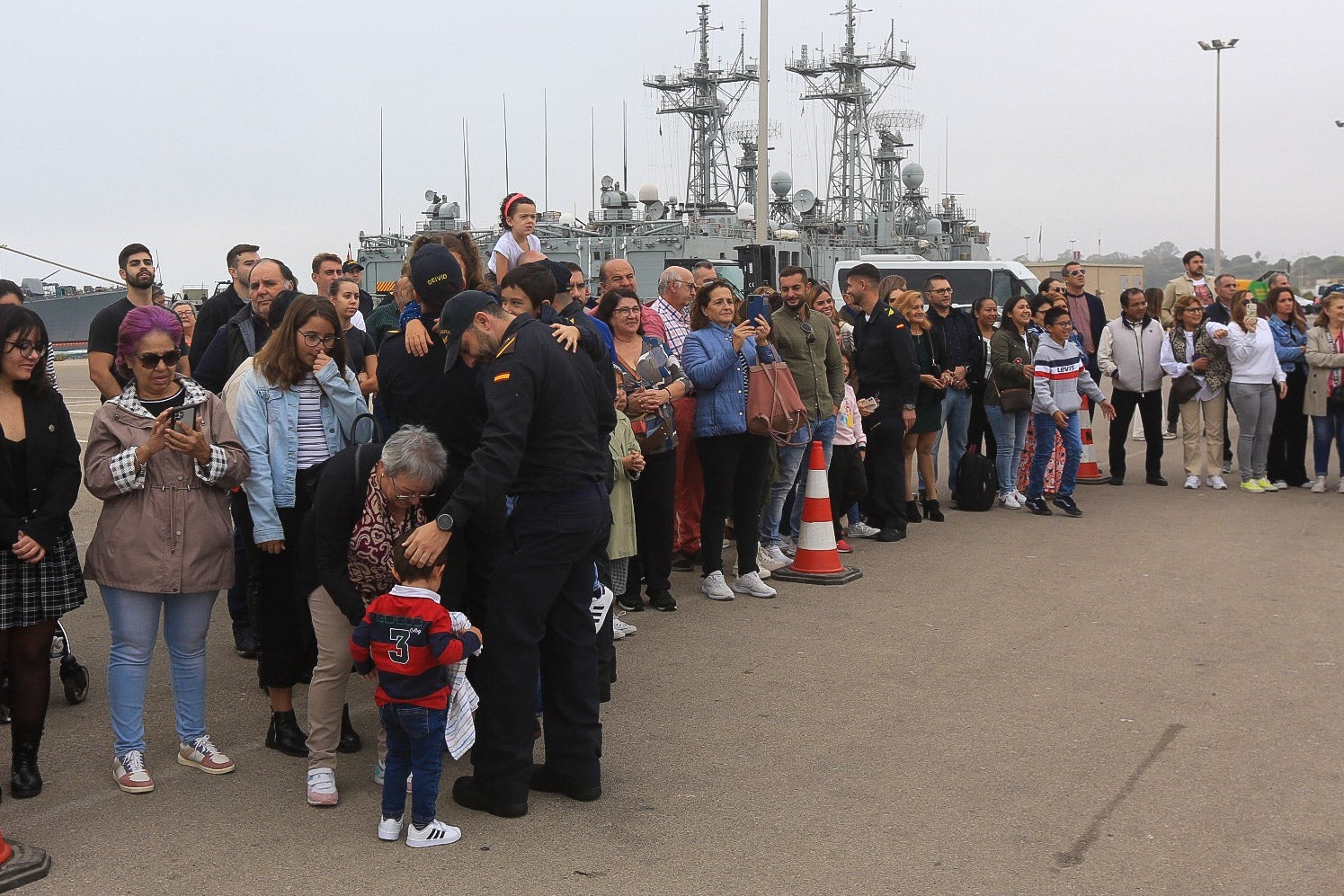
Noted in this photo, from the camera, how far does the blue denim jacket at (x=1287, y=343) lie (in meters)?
12.7

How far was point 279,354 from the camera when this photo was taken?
5.47 m

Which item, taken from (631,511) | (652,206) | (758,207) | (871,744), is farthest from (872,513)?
(652,206)

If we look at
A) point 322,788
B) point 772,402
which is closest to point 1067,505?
point 772,402

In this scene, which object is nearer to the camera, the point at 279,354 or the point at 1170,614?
the point at 279,354

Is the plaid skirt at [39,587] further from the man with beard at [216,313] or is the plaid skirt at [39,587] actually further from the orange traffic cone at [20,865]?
the man with beard at [216,313]

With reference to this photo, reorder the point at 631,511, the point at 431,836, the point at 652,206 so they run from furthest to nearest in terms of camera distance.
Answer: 1. the point at 652,206
2. the point at 631,511
3. the point at 431,836

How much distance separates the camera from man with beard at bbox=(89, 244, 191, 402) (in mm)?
6793

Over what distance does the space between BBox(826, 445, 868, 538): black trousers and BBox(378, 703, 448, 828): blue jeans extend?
5684 mm

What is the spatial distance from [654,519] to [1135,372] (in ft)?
23.4

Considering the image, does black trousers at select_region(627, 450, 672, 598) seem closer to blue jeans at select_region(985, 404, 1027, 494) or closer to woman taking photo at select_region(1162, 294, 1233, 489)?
blue jeans at select_region(985, 404, 1027, 494)

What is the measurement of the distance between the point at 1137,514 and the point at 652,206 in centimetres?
3341

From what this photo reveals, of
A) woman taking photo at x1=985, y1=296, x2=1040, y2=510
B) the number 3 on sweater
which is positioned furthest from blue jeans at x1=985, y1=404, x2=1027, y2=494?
the number 3 on sweater

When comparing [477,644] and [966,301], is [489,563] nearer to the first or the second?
[477,644]

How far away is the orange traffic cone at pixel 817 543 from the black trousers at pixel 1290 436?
6305 millimetres
